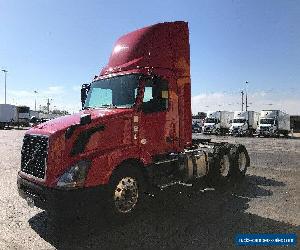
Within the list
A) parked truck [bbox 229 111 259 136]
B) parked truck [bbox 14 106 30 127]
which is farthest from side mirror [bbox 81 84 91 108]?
parked truck [bbox 14 106 30 127]

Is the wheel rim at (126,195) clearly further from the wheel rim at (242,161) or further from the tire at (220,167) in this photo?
the wheel rim at (242,161)

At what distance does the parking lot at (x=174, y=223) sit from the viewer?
5.41 meters

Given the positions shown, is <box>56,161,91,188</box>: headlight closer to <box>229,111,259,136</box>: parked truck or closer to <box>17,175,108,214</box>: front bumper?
<box>17,175,108,214</box>: front bumper

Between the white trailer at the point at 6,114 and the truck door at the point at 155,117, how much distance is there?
56342 millimetres

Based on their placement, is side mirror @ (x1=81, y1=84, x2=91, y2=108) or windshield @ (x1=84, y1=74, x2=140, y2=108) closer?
windshield @ (x1=84, y1=74, x2=140, y2=108)

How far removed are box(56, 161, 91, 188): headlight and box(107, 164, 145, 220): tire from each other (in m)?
0.63

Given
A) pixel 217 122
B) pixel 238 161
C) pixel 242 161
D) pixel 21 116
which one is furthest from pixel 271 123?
pixel 21 116

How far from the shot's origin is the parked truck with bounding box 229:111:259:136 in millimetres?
43844

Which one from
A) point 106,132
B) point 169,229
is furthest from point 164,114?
point 169,229

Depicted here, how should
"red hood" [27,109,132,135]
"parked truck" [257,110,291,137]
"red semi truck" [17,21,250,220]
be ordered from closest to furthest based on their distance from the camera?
"red semi truck" [17,21,250,220] → "red hood" [27,109,132,135] → "parked truck" [257,110,291,137]

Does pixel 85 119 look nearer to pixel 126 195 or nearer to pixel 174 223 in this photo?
pixel 126 195

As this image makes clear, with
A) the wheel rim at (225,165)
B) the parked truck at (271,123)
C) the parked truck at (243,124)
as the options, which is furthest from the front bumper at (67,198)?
the parked truck at (271,123)

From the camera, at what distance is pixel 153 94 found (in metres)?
7.15

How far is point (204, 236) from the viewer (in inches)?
222
